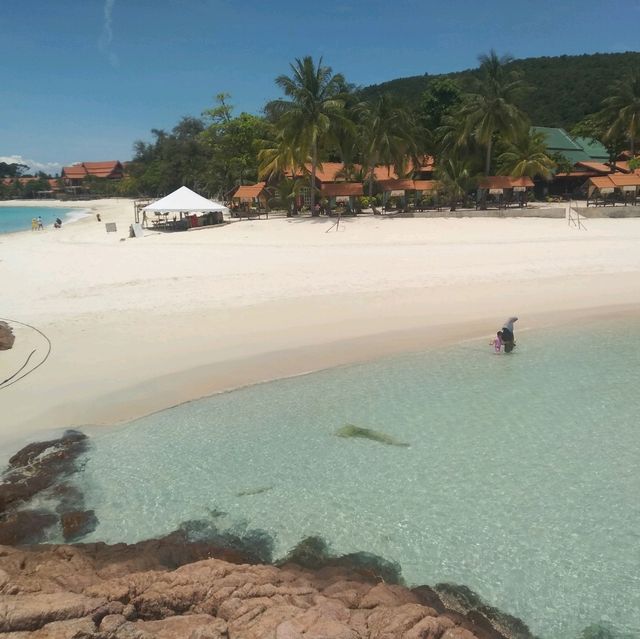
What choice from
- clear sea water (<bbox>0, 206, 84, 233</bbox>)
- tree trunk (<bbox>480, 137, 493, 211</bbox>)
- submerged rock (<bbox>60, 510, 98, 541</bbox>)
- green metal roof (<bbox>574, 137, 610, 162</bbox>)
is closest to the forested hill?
green metal roof (<bbox>574, 137, 610, 162</bbox>)

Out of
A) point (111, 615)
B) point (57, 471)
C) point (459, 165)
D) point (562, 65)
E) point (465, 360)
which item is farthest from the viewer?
point (562, 65)

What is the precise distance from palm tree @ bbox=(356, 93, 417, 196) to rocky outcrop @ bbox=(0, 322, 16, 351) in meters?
26.9

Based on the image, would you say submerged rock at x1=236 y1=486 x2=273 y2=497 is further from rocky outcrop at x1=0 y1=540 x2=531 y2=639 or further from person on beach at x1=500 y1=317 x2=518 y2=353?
person on beach at x1=500 y1=317 x2=518 y2=353

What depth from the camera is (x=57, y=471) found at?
7969 mm

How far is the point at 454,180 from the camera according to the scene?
3578 cm

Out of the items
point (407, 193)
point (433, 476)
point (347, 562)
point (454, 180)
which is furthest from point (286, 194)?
point (347, 562)

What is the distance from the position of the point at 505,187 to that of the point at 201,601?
35459 millimetres

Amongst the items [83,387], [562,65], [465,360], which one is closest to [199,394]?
[83,387]

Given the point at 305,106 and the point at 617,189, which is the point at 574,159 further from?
the point at 305,106

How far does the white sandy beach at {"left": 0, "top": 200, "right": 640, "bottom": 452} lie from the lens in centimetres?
1091

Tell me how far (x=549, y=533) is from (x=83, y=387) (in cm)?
829

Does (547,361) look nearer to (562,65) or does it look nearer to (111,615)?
(111,615)

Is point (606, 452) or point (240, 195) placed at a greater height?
point (240, 195)

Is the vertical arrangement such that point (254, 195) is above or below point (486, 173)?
below
